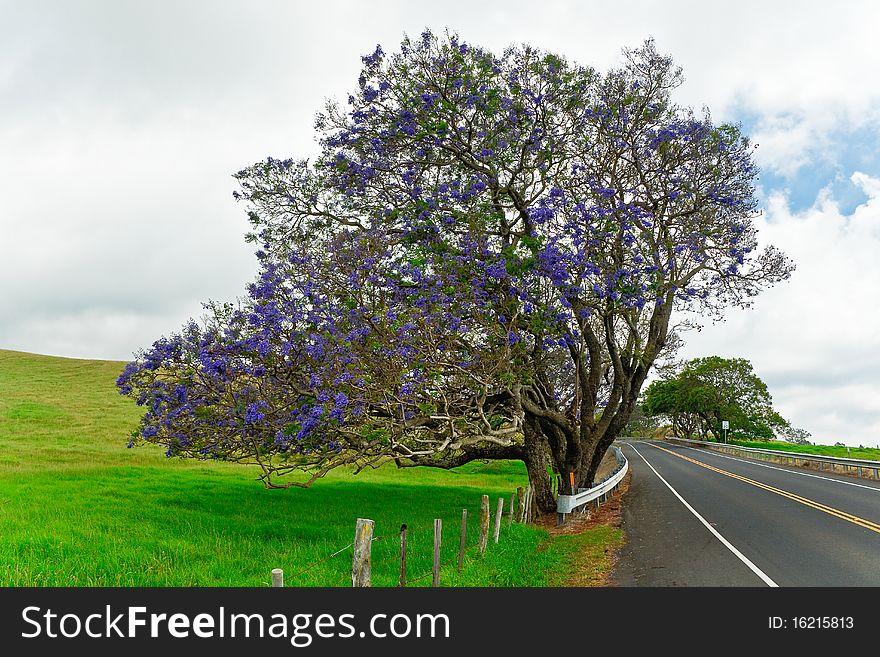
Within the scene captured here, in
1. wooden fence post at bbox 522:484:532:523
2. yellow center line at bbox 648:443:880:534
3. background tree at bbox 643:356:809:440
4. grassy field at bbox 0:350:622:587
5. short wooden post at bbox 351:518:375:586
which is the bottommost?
grassy field at bbox 0:350:622:587

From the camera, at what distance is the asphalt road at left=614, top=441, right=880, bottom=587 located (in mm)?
9844

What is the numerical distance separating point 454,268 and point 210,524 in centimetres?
931

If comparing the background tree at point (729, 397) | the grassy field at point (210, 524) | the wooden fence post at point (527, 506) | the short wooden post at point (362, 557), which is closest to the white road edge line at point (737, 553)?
the grassy field at point (210, 524)

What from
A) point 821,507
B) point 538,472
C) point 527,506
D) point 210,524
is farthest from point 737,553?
point 210,524

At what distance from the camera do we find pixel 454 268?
13.9m

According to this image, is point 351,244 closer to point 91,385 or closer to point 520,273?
point 520,273

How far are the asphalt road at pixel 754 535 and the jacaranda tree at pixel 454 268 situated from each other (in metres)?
4.14

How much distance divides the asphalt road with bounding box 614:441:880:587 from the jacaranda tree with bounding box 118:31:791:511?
4136 millimetres

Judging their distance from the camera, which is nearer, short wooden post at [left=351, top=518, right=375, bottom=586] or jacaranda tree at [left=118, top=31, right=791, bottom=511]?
short wooden post at [left=351, top=518, right=375, bottom=586]

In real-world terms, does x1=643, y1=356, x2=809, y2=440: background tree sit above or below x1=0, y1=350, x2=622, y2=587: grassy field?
above

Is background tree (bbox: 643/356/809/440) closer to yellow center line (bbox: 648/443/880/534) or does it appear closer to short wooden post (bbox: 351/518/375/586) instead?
yellow center line (bbox: 648/443/880/534)

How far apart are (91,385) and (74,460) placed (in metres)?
29.0

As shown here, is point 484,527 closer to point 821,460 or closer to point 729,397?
point 821,460

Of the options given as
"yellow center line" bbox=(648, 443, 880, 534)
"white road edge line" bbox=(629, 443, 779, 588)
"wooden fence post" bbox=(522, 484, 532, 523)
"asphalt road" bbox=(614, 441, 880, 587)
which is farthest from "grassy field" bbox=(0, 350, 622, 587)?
"yellow center line" bbox=(648, 443, 880, 534)
